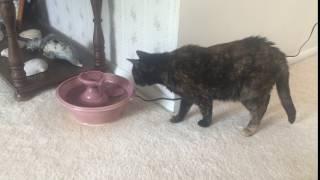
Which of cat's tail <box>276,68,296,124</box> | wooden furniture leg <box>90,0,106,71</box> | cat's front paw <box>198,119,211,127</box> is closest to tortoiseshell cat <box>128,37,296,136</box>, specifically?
cat's tail <box>276,68,296,124</box>

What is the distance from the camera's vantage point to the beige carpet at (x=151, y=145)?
133cm

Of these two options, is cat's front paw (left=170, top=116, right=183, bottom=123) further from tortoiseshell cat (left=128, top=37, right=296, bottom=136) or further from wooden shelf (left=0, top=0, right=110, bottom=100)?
wooden shelf (left=0, top=0, right=110, bottom=100)

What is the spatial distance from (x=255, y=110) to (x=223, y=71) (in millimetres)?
249

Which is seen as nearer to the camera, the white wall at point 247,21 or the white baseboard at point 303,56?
the white wall at point 247,21

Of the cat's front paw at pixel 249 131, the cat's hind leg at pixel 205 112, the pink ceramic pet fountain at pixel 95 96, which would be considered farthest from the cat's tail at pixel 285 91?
the pink ceramic pet fountain at pixel 95 96

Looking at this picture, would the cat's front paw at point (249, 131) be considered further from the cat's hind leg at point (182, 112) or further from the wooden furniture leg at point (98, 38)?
the wooden furniture leg at point (98, 38)

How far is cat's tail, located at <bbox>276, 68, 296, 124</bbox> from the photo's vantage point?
141 cm

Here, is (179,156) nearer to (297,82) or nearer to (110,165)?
(110,165)

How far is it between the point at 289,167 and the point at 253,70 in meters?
0.39

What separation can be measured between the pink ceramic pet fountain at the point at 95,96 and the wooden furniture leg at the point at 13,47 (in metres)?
0.21

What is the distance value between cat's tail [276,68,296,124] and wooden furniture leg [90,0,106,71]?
870 millimetres

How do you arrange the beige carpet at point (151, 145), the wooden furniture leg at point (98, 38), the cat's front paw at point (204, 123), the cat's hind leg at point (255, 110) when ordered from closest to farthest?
1. the beige carpet at point (151, 145)
2. the cat's hind leg at point (255, 110)
3. the cat's front paw at point (204, 123)
4. the wooden furniture leg at point (98, 38)

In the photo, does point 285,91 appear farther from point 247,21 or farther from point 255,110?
point 247,21

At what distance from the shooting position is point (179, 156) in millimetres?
1406
